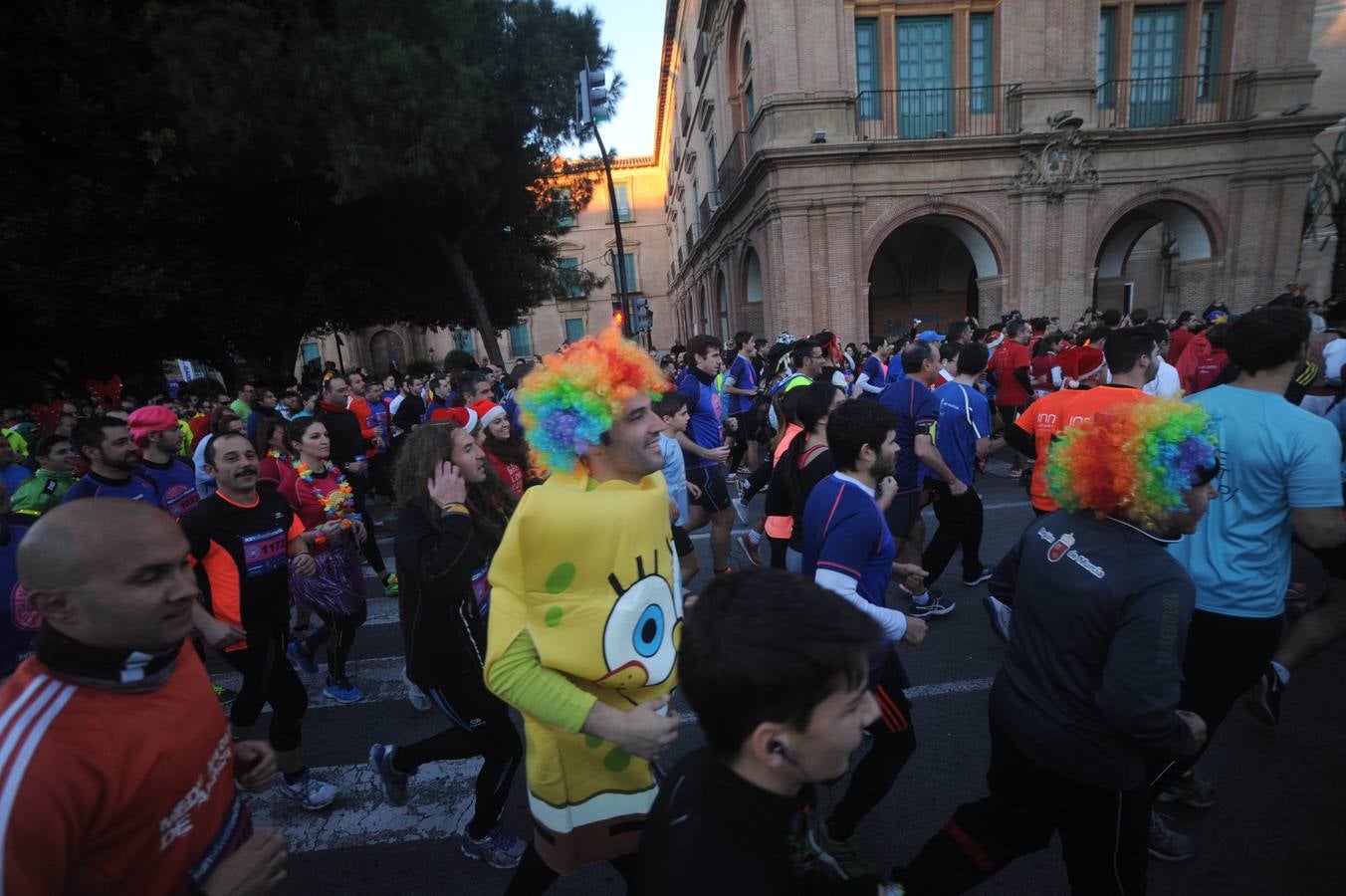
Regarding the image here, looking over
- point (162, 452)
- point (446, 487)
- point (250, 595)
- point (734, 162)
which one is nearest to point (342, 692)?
point (250, 595)

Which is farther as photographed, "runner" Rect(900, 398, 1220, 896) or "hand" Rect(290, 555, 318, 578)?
"hand" Rect(290, 555, 318, 578)

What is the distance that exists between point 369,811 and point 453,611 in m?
1.48

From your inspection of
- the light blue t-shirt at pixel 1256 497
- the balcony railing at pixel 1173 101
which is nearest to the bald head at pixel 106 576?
the light blue t-shirt at pixel 1256 497

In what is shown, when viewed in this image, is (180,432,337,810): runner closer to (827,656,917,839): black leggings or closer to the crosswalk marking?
the crosswalk marking

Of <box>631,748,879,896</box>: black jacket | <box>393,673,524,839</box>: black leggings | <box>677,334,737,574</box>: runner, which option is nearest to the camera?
<box>631,748,879,896</box>: black jacket

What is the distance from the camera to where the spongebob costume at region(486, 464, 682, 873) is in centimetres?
163

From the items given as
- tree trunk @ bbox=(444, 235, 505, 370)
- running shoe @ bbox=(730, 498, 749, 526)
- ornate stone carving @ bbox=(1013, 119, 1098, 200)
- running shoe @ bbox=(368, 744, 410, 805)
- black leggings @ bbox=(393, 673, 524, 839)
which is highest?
ornate stone carving @ bbox=(1013, 119, 1098, 200)

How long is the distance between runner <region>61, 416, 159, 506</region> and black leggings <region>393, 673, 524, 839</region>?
108 inches

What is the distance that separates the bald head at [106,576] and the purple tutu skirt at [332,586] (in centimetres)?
260

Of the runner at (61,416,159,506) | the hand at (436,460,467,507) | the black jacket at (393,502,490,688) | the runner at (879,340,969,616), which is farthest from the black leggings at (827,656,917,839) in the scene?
the runner at (61,416,159,506)

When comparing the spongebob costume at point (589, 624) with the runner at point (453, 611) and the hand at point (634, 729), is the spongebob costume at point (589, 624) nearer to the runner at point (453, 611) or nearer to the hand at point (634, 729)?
the hand at point (634, 729)

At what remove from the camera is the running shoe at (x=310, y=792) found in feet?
10.4

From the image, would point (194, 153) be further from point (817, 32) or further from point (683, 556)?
point (683, 556)

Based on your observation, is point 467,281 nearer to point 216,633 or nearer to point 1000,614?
point 216,633
